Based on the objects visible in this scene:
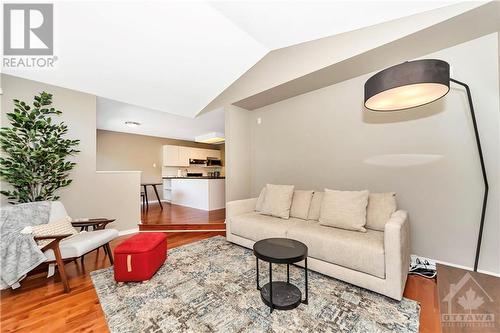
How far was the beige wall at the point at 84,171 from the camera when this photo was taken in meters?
2.80

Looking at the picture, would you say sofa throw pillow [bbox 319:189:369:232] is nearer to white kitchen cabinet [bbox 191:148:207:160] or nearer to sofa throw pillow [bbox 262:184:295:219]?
sofa throw pillow [bbox 262:184:295:219]

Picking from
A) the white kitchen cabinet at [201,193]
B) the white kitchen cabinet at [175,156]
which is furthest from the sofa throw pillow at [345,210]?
the white kitchen cabinet at [175,156]

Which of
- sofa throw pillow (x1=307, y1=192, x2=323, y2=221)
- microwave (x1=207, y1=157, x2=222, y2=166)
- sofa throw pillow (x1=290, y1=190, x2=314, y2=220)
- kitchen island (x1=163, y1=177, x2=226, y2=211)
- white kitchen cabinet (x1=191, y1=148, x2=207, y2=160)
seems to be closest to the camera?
sofa throw pillow (x1=307, y1=192, x2=323, y2=221)

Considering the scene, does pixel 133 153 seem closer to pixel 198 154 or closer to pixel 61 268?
pixel 198 154

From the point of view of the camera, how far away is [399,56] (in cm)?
228

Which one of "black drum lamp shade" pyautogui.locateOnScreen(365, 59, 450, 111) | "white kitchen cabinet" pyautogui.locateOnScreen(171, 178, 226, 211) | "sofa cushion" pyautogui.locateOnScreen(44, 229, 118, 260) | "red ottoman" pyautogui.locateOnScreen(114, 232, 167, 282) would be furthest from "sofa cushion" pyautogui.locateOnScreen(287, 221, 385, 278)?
"white kitchen cabinet" pyautogui.locateOnScreen(171, 178, 226, 211)

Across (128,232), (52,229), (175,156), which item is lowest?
(128,232)

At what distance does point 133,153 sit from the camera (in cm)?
651

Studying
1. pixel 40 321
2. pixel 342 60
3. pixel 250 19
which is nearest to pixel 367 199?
pixel 342 60

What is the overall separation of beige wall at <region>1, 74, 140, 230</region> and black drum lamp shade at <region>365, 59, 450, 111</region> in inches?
163

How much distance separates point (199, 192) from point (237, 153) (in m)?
1.96

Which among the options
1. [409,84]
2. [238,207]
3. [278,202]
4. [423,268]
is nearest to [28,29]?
[238,207]

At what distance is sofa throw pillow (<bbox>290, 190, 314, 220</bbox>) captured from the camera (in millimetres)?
2801

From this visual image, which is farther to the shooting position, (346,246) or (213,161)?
(213,161)
